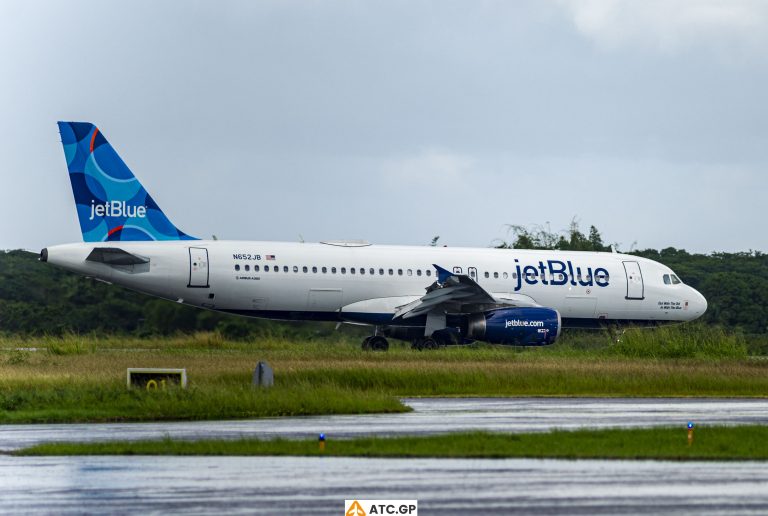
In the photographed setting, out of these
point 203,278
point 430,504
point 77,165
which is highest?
point 77,165

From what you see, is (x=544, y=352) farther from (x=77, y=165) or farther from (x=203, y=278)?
(x=77, y=165)

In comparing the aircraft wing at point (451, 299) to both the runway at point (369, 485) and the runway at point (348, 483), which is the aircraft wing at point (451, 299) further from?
the runway at point (369, 485)

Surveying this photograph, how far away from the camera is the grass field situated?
2042 centimetres

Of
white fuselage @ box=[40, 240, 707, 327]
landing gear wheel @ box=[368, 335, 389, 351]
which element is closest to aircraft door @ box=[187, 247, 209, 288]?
white fuselage @ box=[40, 240, 707, 327]

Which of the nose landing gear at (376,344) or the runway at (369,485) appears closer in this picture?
the runway at (369,485)

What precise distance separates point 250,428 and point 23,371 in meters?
11.7

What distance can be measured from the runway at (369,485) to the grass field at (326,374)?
6257mm

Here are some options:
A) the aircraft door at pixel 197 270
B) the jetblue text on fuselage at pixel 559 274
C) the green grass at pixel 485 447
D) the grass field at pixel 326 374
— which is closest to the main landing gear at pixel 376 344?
the grass field at pixel 326 374

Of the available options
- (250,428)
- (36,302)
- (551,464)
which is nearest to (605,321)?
(36,302)

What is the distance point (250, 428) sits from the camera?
17.5 metres

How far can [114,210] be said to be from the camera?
35219mm

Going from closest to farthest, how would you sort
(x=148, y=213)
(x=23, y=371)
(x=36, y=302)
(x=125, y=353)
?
(x=23, y=371), (x=125, y=353), (x=148, y=213), (x=36, y=302)

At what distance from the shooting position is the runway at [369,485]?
35.6 ft

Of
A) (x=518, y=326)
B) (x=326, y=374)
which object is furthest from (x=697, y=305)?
(x=326, y=374)
